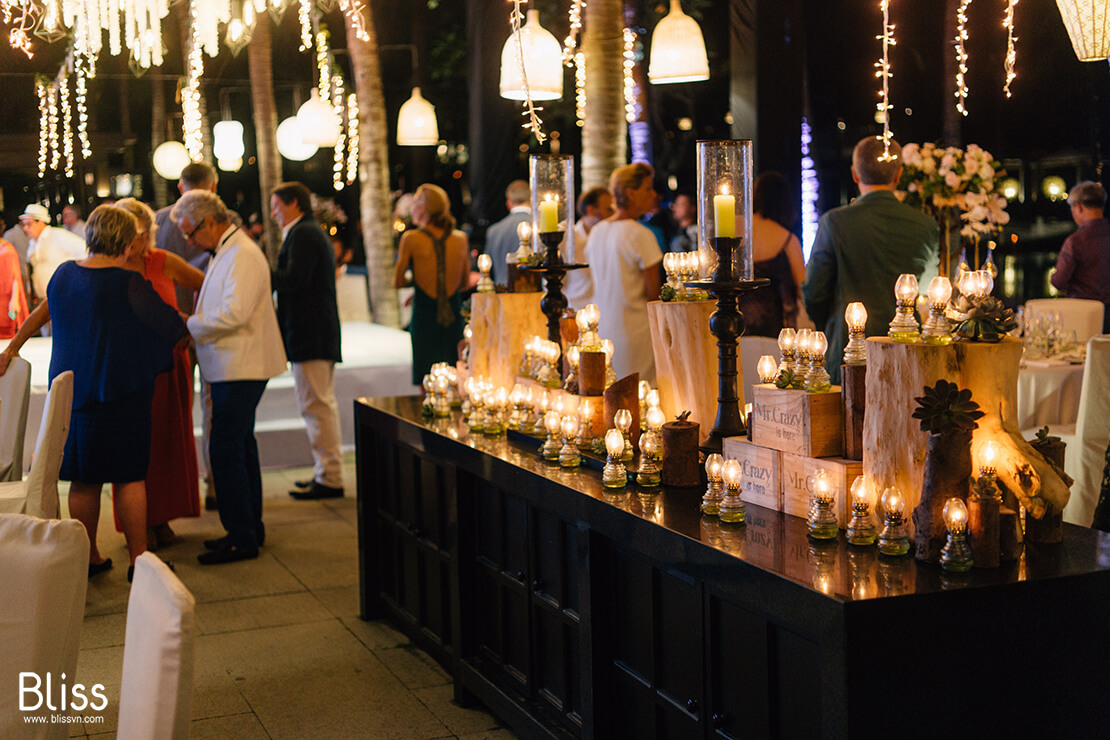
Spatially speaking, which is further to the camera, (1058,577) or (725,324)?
(725,324)

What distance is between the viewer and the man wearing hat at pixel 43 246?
7340 mm

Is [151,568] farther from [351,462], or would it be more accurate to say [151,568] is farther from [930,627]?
[351,462]

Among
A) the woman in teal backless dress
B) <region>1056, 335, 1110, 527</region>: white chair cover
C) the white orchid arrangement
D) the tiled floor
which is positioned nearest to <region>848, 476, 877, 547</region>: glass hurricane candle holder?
the tiled floor

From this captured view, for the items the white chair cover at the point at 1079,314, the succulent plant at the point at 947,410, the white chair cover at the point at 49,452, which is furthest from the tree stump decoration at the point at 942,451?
the white chair cover at the point at 1079,314

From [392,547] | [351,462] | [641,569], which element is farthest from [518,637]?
[351,462]

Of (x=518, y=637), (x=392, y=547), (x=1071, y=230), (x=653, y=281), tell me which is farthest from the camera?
(x=1071, y=230)

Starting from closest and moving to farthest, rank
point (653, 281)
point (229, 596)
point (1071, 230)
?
1. point (229, 596)
2. point (653, 281)
3. point (1071, 230)

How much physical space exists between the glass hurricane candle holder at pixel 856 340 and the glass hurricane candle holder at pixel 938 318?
0.18 m

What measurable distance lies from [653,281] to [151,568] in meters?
3.90

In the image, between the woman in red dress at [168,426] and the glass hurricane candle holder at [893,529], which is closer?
the glass hurricane candle holder at [893,529]

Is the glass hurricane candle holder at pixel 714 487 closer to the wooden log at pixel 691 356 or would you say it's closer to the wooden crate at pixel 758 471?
the wooden crate at pixel 758 471

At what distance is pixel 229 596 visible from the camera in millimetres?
4785

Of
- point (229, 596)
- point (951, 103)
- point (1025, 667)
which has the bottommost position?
point (229, 596)

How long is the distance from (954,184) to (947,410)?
3.68 metres
